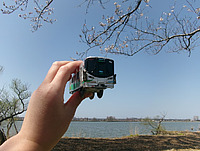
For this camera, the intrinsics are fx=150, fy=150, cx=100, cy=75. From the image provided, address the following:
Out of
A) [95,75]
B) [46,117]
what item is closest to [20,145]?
[46,117]

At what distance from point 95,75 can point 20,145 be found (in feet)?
3.63

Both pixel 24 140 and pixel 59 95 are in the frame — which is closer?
pixel 24 140

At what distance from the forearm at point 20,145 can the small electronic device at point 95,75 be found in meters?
0.83

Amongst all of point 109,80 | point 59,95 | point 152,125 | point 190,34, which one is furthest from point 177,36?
point 152,125

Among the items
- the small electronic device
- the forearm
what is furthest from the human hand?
the small electronic device

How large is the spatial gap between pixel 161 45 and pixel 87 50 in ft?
10.3

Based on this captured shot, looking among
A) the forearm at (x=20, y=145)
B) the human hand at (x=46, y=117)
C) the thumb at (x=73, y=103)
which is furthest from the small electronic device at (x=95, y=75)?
the forearm at (x=20, y=145)

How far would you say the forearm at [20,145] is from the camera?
2.50ft

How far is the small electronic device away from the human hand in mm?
614

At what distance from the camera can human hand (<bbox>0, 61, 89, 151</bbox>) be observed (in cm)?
84

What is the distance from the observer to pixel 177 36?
19.1 feet

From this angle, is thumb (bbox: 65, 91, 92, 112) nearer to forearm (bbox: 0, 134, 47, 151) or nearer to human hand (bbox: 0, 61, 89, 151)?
human hand (bbox: 0, 61, 89, 151)

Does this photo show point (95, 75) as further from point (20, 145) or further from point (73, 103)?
point (20, 145)

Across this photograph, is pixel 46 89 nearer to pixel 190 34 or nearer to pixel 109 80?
pixel 109 80
